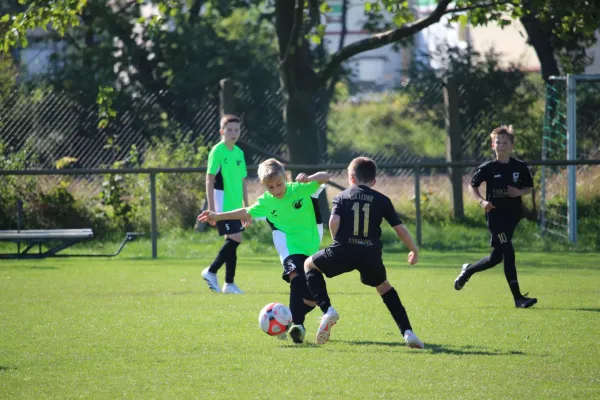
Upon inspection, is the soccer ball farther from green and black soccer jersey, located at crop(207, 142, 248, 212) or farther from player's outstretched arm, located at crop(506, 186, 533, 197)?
green and black soccer jersey, located at crop(207, 142, 248, 212)

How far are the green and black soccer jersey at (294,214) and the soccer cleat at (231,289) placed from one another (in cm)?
286

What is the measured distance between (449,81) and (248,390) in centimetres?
1154

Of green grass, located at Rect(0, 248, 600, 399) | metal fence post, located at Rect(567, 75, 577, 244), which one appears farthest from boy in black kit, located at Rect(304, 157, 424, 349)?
metal fence post, located at Rect(567, 75, 577, 244)

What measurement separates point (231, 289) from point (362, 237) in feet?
12.5

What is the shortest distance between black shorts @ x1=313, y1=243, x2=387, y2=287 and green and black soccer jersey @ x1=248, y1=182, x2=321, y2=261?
0.62 metres

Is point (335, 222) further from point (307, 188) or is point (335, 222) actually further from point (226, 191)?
point (226, 191)

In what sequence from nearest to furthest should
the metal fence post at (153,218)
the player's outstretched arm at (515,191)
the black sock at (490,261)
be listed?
the player's outstretched arm at (515,191) < the black sock at (490,261) < the metal fence post at (153,218)

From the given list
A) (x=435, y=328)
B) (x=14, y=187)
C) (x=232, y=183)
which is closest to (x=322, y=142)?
(x=14, y=187)

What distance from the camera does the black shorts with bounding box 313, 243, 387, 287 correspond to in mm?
6938

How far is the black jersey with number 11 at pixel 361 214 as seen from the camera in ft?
22.7

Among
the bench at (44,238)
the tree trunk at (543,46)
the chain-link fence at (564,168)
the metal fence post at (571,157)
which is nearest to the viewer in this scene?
the bench at (44,238)

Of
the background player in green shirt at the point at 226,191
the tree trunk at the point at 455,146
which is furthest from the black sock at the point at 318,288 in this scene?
the tree trunk at the point at 455,146

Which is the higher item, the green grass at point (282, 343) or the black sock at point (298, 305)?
the black sock at point (298, 305)

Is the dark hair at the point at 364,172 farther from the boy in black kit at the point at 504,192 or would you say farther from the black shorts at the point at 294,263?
the boy in black kit at the point at 504,192
